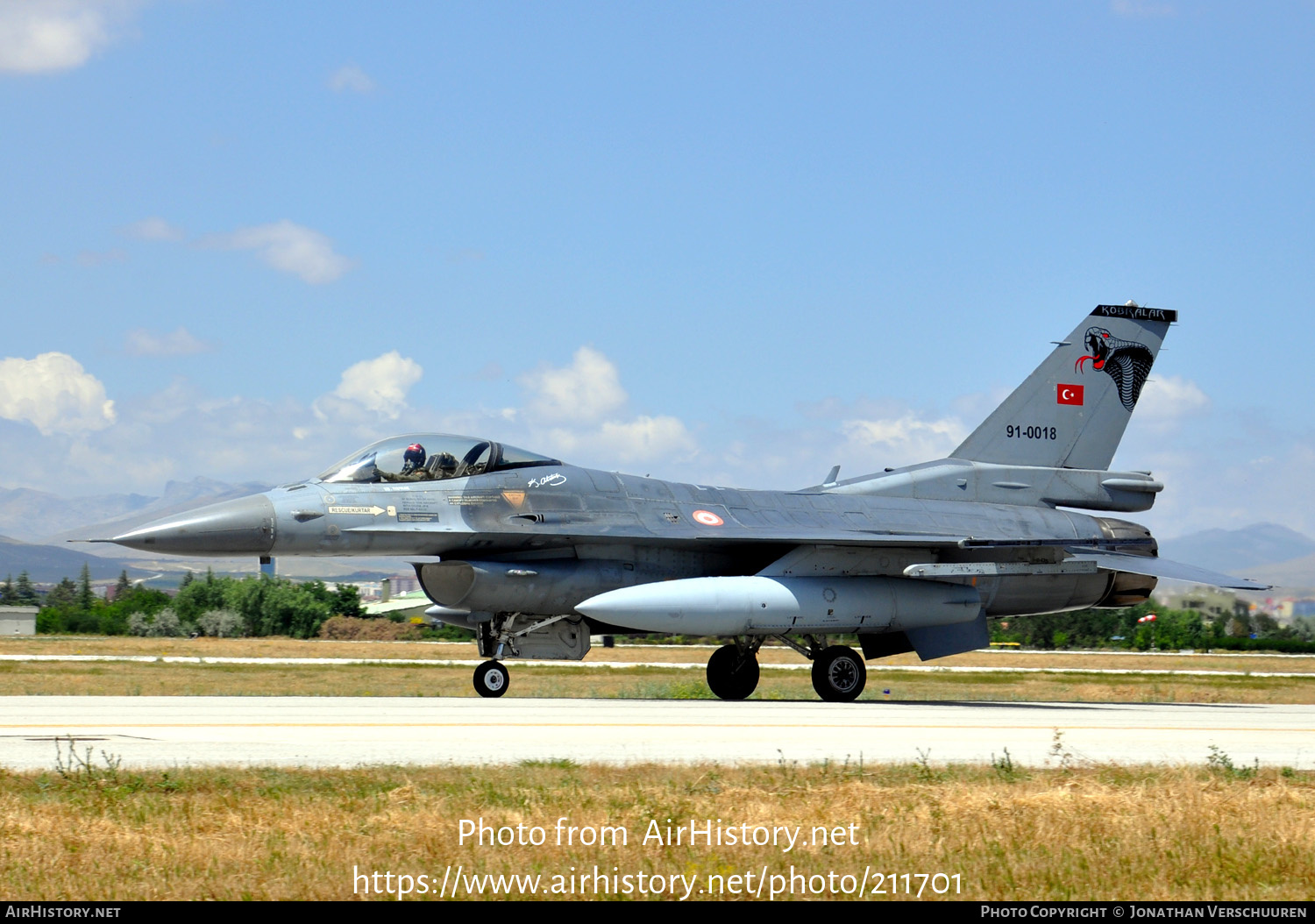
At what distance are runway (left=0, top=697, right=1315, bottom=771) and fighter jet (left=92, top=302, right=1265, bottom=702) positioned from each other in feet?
3.85

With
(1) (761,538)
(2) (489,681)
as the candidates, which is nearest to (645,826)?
(2) (489,681)

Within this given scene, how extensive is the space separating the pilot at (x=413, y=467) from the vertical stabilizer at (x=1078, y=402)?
8999 millimetres

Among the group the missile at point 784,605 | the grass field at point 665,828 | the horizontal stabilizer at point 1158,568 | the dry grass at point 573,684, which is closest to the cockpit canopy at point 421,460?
the missile at point 784,605

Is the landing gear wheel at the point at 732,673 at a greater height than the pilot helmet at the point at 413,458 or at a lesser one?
lesser

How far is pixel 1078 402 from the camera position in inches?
832

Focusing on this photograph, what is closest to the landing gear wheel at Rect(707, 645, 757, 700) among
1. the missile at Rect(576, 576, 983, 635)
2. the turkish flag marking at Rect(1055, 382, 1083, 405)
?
the missile at Rect(576, 576, 983, 635)

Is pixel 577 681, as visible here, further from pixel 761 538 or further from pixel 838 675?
pixel 761 538

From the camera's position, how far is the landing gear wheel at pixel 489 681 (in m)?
16.3

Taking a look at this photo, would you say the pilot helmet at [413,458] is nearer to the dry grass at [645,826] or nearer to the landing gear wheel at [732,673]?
the landing gear wheel at [732,673]

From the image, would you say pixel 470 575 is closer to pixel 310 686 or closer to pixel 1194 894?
pixel 310 686

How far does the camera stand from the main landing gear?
17797 millimetres

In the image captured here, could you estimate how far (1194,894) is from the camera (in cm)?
590
